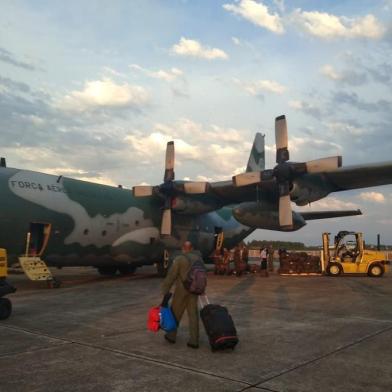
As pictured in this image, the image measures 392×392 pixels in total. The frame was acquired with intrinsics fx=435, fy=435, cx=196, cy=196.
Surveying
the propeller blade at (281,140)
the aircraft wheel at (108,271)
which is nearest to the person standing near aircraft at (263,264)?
the propeller blade at (281,140)

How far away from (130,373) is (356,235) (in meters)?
17.5

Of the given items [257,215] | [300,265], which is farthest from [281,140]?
[300,265]

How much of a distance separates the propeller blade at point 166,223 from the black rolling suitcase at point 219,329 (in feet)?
43.6

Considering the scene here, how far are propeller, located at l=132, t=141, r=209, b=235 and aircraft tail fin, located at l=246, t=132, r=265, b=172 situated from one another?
696 centimetres

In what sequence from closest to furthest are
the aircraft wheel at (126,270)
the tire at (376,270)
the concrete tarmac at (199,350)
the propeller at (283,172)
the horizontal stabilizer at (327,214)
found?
1. the concrete tarmac at (199,350)
2. the propeller at (283,172)
3. the tire at (376,270)
4. the aircraft wheel at (126,270)
5. the horizontal stabilizer at (327,214)

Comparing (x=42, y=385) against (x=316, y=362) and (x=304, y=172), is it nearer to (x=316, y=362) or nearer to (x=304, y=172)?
(x=316, y=362)

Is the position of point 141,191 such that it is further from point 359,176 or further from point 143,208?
point 359,176

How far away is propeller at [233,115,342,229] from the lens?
56.0 feet

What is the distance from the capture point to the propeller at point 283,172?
17.1 m

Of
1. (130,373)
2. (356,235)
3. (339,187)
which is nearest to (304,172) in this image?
(339,187)

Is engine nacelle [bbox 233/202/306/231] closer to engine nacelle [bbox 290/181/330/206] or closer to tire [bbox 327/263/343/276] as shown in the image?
engine nacelle [bbox 290/181/330/206]

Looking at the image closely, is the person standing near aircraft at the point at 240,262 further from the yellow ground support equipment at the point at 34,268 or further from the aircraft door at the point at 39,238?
the aircraft door at the point at 39,238

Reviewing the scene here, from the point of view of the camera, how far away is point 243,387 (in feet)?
15.8

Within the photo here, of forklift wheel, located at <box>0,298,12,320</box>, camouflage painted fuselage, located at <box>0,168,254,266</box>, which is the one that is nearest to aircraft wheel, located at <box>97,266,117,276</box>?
camouflage painted fuselage, located at <box>0,168,254,266</box>
